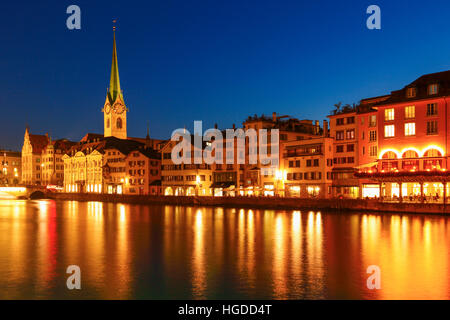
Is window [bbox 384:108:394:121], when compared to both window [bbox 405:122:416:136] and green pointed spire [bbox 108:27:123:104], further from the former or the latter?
green pointed spire [bbox 108:27:123:104]

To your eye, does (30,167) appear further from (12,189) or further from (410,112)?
(410,112)

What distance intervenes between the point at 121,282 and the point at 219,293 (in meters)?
5.20

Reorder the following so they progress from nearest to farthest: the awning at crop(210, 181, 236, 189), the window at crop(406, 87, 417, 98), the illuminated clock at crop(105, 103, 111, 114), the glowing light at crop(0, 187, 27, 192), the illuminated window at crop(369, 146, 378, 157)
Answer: the window at crop(406, 87, 417, 98), the illuminated window at crop(369, 146, 378, 157), the awning at crop(210, 181, 236, 189), the glowing light at crop(0, 187, 27, 192), the illuminated clock at crop(105, 103, 111, 114)

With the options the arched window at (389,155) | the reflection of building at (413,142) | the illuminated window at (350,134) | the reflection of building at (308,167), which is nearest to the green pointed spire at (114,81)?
the reflection of building at (308,167)

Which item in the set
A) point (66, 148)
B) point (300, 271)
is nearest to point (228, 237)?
point (300, 271)

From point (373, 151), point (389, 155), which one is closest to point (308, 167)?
point (373, 151)

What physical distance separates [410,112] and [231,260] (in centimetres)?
4470

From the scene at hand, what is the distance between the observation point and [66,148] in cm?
15700

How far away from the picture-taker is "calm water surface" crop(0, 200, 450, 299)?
70.4 feet

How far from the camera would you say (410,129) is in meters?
64.0

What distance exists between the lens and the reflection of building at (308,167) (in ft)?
247

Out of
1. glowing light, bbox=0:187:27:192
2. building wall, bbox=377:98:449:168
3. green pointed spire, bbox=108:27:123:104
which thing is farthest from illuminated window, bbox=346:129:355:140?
green pointed spire, bbox=108:27:123:104

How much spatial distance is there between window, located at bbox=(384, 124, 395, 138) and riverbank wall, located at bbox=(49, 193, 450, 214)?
10508 mm

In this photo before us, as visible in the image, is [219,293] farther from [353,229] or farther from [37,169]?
[37,169]
